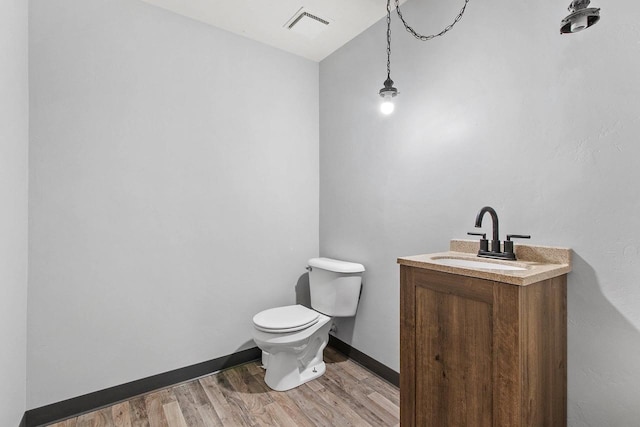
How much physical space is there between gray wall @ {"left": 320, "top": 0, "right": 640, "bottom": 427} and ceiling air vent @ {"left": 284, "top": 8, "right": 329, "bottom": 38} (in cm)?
31

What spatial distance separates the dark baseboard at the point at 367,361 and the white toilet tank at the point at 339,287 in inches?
12.7

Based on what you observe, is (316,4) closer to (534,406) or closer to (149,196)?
(149,196)

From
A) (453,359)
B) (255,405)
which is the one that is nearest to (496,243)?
(453,359)

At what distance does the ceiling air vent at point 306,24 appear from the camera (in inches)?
83.0

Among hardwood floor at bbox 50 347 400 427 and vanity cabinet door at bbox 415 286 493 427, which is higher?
vanity cabinet door at bbox 415 286 493 427

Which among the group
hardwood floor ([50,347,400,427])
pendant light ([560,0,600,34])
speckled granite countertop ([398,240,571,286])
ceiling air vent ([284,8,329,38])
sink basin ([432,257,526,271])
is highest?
ceiling air vent ([284,8,329,38])

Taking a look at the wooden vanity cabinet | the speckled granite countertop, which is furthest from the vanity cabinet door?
the speckled granite countertop

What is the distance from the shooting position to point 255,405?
1.87 m

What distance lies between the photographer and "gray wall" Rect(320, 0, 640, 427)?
46.1 inches

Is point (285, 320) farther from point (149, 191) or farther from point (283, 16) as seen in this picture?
point (283, 16)

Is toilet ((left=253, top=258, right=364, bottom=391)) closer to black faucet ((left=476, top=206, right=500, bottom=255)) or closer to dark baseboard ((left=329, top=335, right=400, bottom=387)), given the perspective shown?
dark baseboard ((left=329, top=335, right=400, bottom=387))

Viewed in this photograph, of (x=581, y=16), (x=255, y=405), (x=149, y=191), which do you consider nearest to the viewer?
(x=581, y=16)

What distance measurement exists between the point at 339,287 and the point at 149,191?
4.63ft

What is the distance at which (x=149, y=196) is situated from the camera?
199 cm
